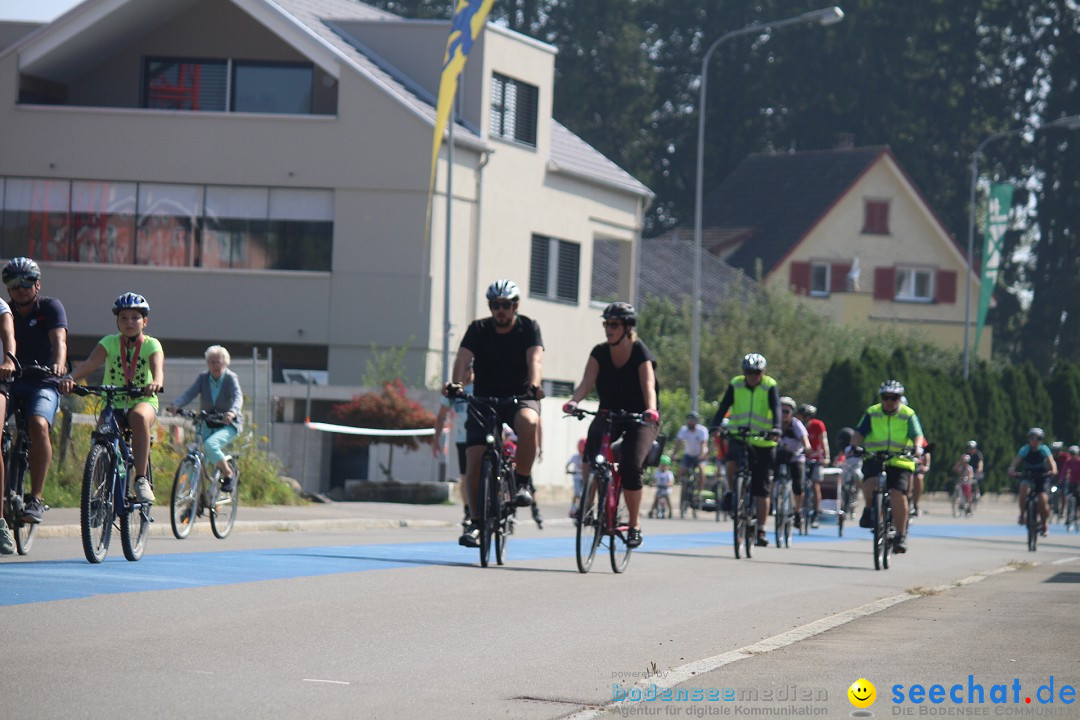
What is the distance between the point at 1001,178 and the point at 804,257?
12.5m

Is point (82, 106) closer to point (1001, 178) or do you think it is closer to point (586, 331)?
point (586, 331)

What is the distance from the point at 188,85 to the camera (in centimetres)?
3728

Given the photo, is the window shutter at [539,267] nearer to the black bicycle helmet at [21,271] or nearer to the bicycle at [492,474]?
the bicycle at [492,474]

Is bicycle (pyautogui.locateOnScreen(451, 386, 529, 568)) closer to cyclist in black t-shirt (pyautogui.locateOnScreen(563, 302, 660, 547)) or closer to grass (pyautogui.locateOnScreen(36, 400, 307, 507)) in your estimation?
cyclist in black t-shirt (pyautogui.locateOnScreen(563, 302, 660, 547))

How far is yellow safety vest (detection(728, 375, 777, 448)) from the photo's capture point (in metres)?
17.9

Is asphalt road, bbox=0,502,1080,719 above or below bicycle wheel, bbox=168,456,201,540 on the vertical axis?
below

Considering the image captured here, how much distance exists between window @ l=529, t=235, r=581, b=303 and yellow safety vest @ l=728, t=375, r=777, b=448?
2188cm

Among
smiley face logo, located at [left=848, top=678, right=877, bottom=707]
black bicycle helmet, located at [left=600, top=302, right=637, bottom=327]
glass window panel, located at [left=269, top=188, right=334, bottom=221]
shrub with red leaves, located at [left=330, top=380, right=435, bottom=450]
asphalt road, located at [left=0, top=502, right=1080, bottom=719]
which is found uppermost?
glass window panel, located at [left=269, top=188, right=334, bottom=221]

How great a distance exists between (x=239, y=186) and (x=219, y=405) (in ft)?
68.1

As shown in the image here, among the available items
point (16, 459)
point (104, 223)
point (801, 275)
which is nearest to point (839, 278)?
point (801, 275)

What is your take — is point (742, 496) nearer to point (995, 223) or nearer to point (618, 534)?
point (618, 534)

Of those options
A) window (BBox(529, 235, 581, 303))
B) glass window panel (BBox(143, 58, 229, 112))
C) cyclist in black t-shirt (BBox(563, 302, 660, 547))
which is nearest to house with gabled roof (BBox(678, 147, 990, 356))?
window (BBox(529, 235, 581, 303))

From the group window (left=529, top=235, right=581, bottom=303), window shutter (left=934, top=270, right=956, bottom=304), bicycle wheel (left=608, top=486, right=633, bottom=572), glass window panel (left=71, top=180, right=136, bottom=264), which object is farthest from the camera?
window shutter (left=934, top=270, right=956, bottom=304)

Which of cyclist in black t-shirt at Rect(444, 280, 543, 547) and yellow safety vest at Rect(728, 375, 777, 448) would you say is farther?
yellow safety vest at Rect(728, 375, 777, 448)
